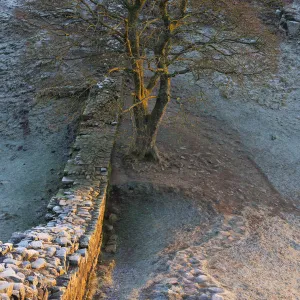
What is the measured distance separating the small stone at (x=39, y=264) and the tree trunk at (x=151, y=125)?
5574mm

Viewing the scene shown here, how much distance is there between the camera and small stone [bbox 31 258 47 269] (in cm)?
540

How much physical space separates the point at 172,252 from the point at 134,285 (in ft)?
3.95

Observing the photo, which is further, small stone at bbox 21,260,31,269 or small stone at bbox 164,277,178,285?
small stone at bbox 164,277,178,285

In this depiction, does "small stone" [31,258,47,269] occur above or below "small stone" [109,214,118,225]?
above

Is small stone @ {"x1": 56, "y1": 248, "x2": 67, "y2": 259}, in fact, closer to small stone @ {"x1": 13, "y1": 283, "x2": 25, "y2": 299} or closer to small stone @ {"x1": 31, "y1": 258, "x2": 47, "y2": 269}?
small stone @ {"x1": 31, "y1": 258, "x2": 47, "y2": 269}

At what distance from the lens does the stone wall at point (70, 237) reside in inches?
198

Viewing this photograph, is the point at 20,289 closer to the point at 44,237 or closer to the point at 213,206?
the point at 44,237

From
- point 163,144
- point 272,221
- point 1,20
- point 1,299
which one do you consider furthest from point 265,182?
point 1,20

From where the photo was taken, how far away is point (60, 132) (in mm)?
12992

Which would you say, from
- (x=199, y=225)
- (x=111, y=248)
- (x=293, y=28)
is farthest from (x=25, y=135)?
(x=293, y=28)

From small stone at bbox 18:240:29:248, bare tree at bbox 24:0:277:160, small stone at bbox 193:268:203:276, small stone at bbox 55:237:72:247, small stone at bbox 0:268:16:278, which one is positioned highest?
bare tree at bbox 24:0:277:160

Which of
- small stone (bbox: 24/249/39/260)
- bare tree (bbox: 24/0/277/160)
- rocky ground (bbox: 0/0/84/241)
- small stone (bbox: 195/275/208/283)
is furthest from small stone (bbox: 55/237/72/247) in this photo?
bare tree (bbox: 24/0/277/160)

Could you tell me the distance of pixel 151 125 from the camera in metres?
10.7

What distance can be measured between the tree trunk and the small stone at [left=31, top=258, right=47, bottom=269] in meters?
5.57
